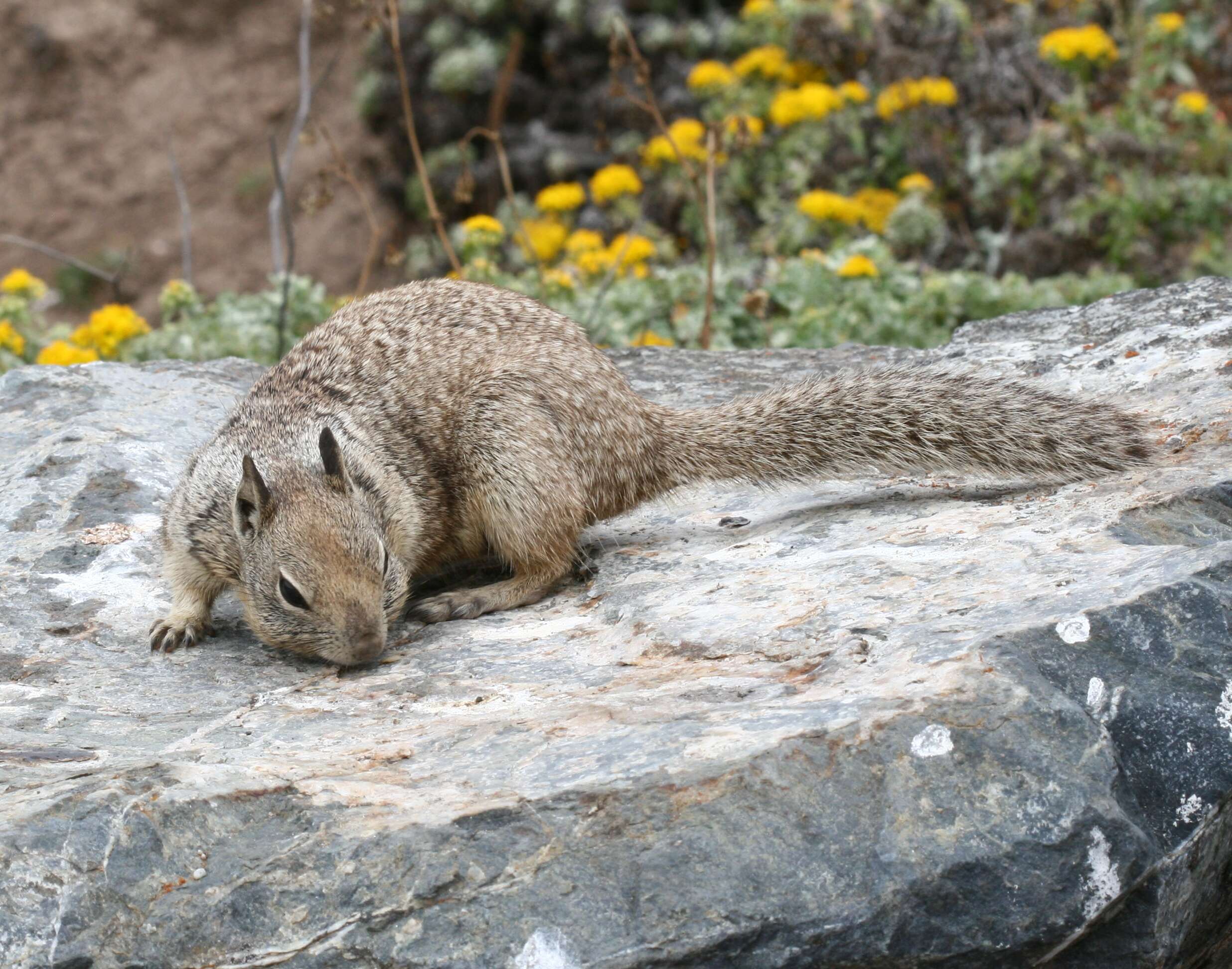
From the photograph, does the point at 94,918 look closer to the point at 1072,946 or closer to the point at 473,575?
the point at 1072,946

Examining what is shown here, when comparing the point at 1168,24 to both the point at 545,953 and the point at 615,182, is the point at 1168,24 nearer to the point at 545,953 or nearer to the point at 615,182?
the point at 615,182

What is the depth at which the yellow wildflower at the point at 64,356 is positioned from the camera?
269 inches

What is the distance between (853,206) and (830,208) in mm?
247

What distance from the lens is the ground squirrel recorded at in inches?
161

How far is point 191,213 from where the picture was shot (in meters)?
13.3

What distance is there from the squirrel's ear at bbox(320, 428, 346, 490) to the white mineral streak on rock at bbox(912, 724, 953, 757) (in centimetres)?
199

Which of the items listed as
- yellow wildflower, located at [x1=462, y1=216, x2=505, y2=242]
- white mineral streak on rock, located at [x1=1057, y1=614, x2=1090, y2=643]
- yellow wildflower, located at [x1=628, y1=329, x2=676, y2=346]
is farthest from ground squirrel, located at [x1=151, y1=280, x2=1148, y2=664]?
yellow wildflower, located at [x1=462, y1=216, x2=505, y2=242]

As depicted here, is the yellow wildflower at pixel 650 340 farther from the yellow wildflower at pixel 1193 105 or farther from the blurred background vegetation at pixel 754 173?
the yellow wildflower at pixel 1193 105

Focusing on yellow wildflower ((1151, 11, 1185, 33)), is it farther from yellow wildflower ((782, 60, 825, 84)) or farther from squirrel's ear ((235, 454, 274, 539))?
squirrel's ear ((235, 454, 274, 539))

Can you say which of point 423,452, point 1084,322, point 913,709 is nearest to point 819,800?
point 913,709

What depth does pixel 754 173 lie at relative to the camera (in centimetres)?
1019

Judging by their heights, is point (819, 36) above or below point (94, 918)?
above

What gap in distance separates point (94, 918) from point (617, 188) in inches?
276

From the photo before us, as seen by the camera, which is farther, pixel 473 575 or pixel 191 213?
pixel 191 213
